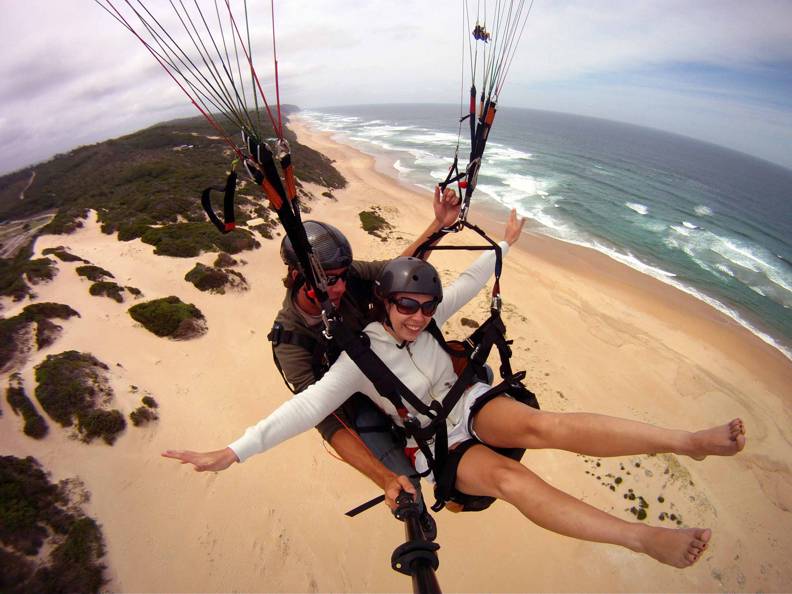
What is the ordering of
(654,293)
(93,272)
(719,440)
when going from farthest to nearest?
(654,293) < (93,272) < (719,440)

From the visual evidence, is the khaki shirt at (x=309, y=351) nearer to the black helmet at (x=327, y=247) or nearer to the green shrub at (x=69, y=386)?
the black helmet at (x=327, y=247)

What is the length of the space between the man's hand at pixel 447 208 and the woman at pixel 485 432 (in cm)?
82

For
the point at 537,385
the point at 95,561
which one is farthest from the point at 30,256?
→ the point at 537,385

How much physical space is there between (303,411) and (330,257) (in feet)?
3.79

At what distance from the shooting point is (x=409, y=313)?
107 inches

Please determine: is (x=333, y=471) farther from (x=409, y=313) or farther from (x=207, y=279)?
(x=207, y=279)

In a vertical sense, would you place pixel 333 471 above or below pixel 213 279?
below

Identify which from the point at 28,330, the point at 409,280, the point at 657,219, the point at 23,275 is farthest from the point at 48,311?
the point at 657,219

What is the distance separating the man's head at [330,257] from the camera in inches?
112

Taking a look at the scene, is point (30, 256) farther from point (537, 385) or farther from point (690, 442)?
point (690, 442)

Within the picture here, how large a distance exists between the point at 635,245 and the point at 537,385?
55.3 ft

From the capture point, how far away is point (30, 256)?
1095 centimetres

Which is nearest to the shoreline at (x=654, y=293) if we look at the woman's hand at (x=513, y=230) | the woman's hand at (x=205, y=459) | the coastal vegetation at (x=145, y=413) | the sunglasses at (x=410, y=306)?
the woman's hand at (x=513, y=230)

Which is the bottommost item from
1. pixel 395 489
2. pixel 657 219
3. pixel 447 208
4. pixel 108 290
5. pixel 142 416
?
pixel 657 219
